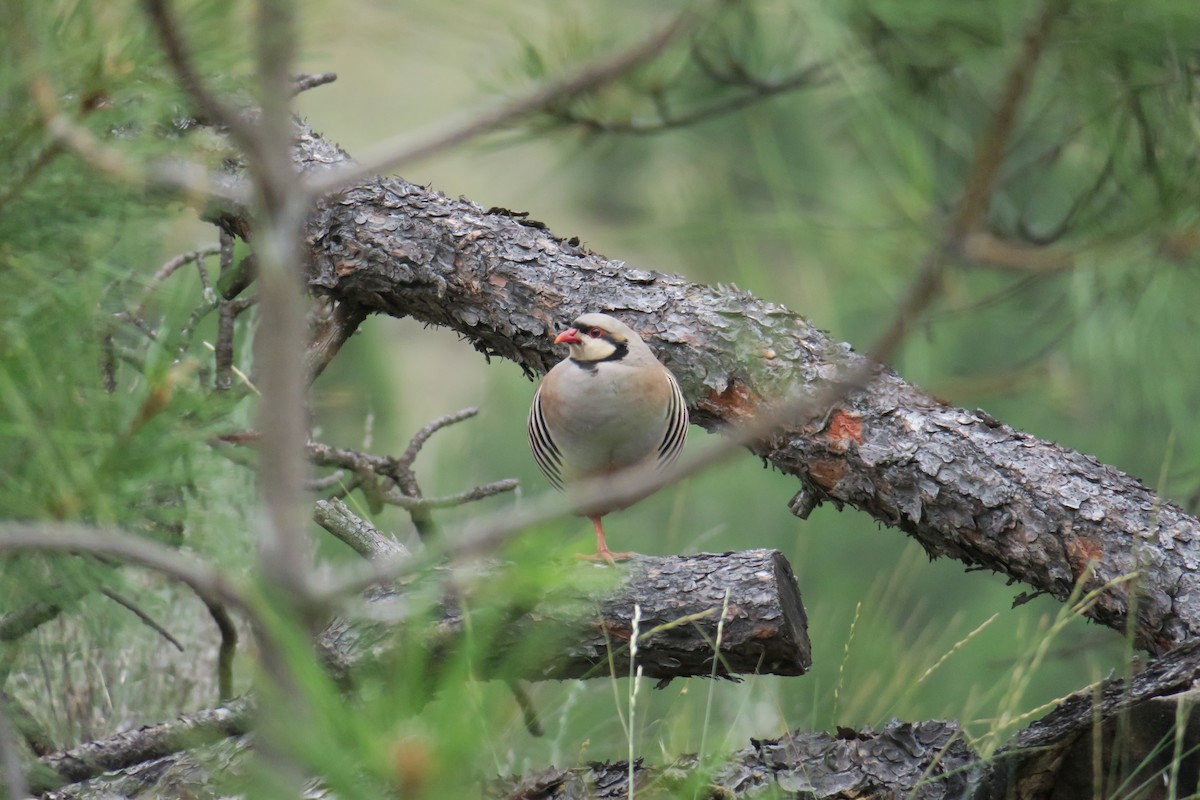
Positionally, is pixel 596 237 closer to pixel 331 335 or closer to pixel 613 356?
pixel 613 356

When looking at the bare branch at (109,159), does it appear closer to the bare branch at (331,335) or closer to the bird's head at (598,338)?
the bird's head at (598,338)

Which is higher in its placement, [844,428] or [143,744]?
[844,428]

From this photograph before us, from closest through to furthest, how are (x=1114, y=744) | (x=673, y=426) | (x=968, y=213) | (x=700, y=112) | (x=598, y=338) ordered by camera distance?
(x=968, y=213)
(x=1114, y=744)
(x=598, y=338)
(x=673, y=426)
(x=700, y=112)

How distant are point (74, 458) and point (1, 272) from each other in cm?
32

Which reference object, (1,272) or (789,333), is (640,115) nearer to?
(789,333)

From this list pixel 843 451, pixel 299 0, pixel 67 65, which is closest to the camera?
pixel 299 0

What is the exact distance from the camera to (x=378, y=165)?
3.29 ft

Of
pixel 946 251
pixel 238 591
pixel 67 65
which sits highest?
pixel 67 65

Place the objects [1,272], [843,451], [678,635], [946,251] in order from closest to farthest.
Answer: [946,251], [1,272], [678,635], [843,451]

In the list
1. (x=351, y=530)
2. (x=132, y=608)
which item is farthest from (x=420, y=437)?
(x=132, y=608)

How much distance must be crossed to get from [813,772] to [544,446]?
3.25 feet

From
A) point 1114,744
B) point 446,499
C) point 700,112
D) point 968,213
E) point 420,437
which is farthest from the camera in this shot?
point 700,112

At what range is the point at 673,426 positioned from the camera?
258 centimetres

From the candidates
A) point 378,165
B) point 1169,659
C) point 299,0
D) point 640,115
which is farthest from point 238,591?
point 640,115
